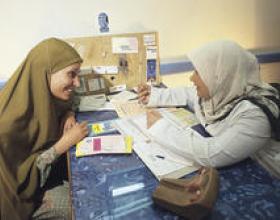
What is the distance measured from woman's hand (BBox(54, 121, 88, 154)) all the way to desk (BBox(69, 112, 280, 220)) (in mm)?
76

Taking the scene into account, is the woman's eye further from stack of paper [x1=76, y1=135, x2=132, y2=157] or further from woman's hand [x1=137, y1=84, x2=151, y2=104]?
woman's hand [x1=137, y1=84, x2=151, y2=104]

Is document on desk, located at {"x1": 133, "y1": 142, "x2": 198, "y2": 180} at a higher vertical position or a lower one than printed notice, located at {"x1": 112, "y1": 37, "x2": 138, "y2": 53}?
lower

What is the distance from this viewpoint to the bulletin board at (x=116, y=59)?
6.28 feet

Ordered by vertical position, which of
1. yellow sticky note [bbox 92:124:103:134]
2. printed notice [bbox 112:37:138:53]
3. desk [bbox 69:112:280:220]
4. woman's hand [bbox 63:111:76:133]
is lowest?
desk [bbox 69:112:280:220]

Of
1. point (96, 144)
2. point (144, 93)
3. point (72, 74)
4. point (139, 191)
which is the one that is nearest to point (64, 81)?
point (72, 74)

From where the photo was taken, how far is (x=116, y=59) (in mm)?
1966

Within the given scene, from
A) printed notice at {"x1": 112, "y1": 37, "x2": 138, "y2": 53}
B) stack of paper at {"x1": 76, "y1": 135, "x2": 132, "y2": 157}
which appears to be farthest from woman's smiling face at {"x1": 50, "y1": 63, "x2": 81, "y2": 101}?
printed notice at {"x1": 112, "y1": 37, "x2": 138, "y2": 53}

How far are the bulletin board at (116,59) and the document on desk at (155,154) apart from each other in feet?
1.66

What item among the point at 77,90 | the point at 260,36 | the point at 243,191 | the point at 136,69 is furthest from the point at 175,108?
the point at 260,36

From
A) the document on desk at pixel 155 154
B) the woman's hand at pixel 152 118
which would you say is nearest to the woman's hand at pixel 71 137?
the document on desk at pixel 155 154

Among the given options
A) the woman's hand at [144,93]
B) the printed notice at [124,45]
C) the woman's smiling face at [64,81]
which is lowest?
the woman's hand at [144,93]

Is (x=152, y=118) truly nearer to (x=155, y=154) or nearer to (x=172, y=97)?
(x=155, y=154)

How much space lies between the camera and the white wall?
1.88 meters

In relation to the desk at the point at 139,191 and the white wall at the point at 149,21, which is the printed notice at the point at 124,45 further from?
the desk at the point at 139,191
